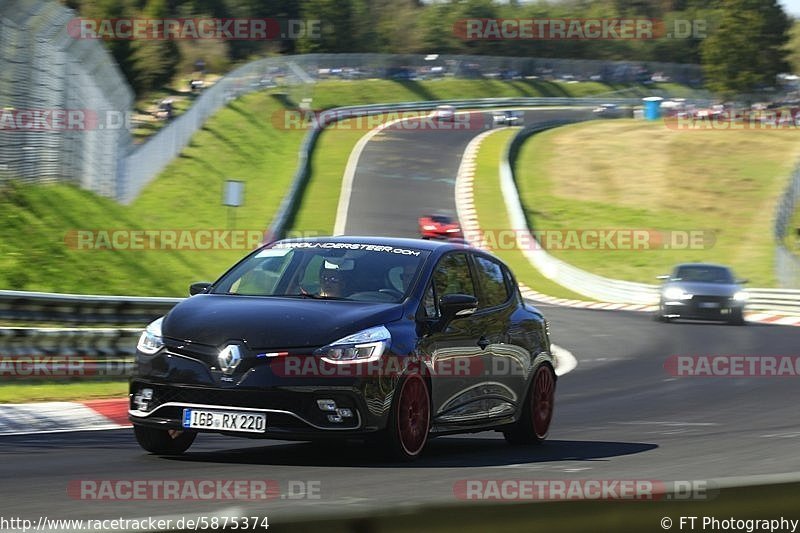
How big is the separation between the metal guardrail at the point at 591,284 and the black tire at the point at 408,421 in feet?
80.4

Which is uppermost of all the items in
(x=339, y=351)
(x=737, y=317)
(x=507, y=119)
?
(x=507, y=119)

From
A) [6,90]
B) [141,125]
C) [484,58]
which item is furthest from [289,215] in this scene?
[484,58]

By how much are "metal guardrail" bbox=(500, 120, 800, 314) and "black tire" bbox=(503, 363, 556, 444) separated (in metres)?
22.3

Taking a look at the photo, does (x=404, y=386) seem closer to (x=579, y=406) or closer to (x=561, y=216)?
(x=579, y=406)

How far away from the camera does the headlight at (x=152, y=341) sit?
8.41 meters

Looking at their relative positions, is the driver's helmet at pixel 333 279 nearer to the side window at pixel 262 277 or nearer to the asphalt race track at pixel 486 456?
the side window at pixel 262 277

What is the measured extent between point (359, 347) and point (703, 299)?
20.9m

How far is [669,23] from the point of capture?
139 meters

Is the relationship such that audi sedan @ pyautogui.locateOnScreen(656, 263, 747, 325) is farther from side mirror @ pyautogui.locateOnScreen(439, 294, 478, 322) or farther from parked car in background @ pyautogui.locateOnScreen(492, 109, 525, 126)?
parked car in background @ pyautogui.locateOnScreen(492, 109, 525, 126)

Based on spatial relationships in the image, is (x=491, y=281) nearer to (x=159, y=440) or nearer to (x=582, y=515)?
(x=159, y=440)

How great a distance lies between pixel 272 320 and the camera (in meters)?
8.30

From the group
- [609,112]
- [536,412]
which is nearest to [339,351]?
[536,412]

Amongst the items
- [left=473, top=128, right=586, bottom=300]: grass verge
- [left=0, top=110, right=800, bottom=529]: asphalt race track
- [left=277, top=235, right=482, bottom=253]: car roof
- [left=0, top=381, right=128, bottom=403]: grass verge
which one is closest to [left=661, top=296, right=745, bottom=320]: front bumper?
[left=473, top=128, right=586, bottom=300]: grass verge

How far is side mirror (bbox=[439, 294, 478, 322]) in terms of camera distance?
897 cm
